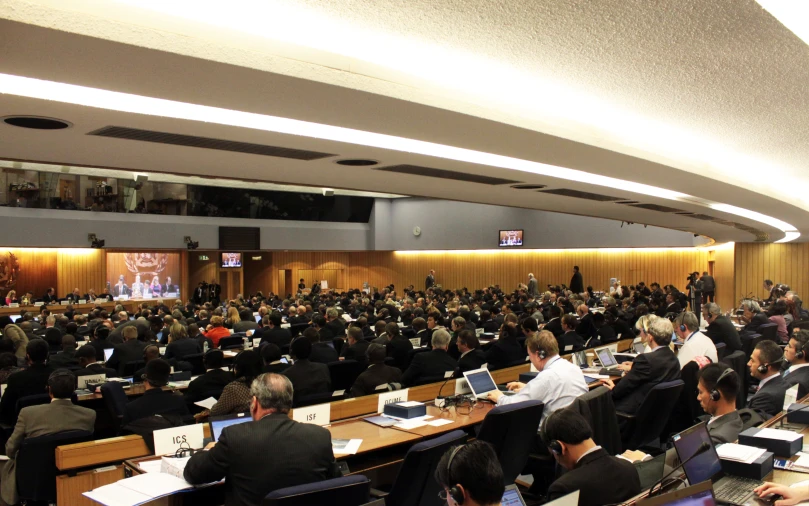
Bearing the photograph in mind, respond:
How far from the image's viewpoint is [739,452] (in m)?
3.29

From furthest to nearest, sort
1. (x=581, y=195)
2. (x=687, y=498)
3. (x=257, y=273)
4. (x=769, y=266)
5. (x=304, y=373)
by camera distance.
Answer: (x=257, y=273) → (x=769, y=266) → (x=581, y=195) → (x=304, y=373) → (x=687, y=498)

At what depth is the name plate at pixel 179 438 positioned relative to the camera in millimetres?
4148

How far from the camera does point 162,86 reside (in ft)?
10.3

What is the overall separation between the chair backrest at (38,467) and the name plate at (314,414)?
1665 mm

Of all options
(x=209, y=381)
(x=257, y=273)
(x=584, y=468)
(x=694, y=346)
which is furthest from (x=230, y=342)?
(x=257, y=273)

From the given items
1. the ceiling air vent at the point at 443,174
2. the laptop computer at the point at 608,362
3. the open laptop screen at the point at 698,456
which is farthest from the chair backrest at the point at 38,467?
the laptop computer at the point at 608,362

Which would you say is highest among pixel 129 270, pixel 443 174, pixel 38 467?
→ pixel 443 174

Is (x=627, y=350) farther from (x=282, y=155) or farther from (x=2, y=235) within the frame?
(x=2, y=235)

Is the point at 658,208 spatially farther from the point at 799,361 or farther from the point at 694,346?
the point at 799,361

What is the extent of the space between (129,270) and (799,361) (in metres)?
21.5

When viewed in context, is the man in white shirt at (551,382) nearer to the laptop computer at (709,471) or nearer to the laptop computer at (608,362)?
the laptop computer at (709,471)

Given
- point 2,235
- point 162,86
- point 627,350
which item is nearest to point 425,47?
point 162,86

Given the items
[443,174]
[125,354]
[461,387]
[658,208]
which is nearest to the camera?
[461,387]

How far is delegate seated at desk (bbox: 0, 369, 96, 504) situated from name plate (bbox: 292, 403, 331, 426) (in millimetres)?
1657
